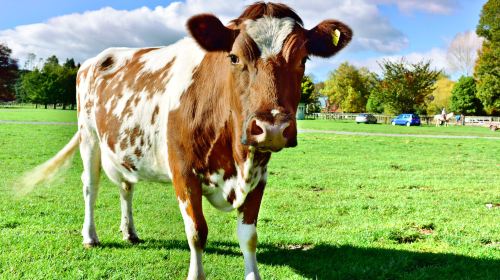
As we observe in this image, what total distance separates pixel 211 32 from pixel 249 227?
5.58ft

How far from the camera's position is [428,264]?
16.2ft

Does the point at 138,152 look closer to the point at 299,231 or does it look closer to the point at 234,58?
the point at 234,58

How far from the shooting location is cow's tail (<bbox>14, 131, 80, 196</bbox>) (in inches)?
246

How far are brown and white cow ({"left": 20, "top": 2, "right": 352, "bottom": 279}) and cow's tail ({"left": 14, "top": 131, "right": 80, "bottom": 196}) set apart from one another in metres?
0.65

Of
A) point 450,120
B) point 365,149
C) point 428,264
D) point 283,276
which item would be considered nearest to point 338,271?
point 283,276

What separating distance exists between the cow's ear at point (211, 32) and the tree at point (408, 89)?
67.6 metres

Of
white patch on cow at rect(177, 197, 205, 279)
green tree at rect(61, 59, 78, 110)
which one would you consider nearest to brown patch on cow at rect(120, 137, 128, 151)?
white patch on cow at rect(177, 197, 205, 279)

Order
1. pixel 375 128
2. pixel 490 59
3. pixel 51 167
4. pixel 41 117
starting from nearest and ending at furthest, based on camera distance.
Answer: pixel 51 167 → pixel 375 128 → pixel 41 117 → pixel 490 59

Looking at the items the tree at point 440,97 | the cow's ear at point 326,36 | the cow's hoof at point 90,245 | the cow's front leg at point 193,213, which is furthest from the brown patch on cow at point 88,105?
the tree at point 440,97

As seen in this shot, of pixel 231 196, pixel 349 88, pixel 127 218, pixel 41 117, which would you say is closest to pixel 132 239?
pixel 127 218

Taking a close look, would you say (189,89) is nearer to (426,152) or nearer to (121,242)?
(121,242)

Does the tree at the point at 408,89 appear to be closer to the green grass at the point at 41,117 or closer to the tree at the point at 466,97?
the tree at the point at 466,97

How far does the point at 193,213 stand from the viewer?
4004mm

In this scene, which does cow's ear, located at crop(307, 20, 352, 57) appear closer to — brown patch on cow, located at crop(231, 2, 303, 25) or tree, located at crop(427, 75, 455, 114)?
brown patch on cow, located at crop(231, 2, 303, 25)
